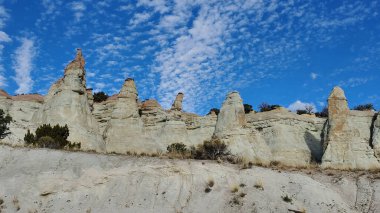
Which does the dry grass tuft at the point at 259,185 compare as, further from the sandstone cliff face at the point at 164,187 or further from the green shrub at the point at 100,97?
the green shrub at the point at 100,97

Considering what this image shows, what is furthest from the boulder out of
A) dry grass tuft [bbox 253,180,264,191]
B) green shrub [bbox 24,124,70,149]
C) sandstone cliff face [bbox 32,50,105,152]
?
green shrub [bbox 24,124,70,149]

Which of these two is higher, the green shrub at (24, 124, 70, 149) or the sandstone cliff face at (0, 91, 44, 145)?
A: the sandstone cliff face at (0, 91, 44, 145)

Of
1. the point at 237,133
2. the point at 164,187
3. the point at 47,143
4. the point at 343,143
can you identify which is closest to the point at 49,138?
the point at 47,143

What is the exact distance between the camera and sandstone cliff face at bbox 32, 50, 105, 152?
44.2m

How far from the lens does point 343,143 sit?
36.5m

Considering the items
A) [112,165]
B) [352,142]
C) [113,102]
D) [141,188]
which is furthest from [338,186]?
[113,102]

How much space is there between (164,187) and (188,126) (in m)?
27.2

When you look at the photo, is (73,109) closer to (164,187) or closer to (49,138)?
(49,138)

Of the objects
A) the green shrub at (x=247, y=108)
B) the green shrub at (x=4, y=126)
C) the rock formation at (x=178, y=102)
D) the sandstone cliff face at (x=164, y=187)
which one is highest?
the green shrub at (x=247, y=108)

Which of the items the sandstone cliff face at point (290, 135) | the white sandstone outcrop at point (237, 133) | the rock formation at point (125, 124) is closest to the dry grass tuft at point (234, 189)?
the white sandstone outcrop at point (237, 133)

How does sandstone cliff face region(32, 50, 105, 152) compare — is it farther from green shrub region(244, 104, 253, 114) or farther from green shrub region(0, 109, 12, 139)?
green shrub region(244, 104, 253, 114)

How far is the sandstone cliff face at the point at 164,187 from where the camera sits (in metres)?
23.0

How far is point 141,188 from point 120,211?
5.23 feet

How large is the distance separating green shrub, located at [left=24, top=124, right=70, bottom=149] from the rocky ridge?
2.79 m
